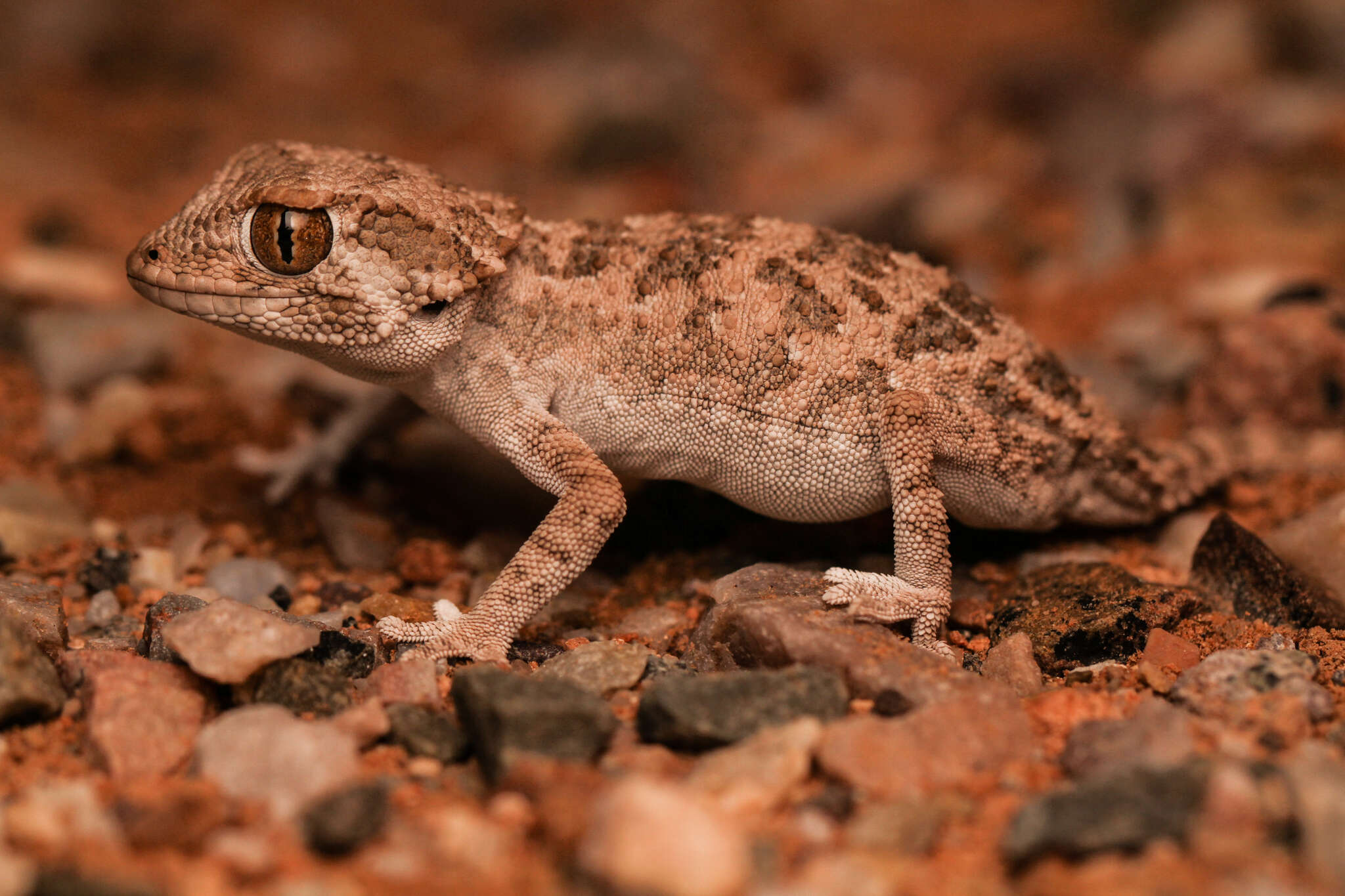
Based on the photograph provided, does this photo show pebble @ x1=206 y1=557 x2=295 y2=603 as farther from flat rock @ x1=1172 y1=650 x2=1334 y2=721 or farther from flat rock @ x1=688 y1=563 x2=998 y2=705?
flat rock @ x1=1172 y1=650 x2=1334 y2=721

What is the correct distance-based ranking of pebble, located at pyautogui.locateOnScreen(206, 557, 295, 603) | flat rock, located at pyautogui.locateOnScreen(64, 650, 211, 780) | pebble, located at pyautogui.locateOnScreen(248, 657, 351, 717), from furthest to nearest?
pebble, located at pyautogui.locateOnScreen(206, 557, 295, 603) < pebble, located at pyautogui.locateOnScreen(248, 657, 351, 717) < flat rock, located at pyautogui.locateOnScreen(64, 650, 211, 780)

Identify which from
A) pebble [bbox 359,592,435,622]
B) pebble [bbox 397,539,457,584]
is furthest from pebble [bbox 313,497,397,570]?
pebble [bbox 359,592,435,622]

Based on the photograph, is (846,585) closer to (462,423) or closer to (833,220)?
(462,423)

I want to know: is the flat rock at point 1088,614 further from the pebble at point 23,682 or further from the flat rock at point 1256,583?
the pebble at point 23,682

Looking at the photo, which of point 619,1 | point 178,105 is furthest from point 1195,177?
point 178,105

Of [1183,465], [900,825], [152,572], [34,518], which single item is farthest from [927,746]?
[34,518]
